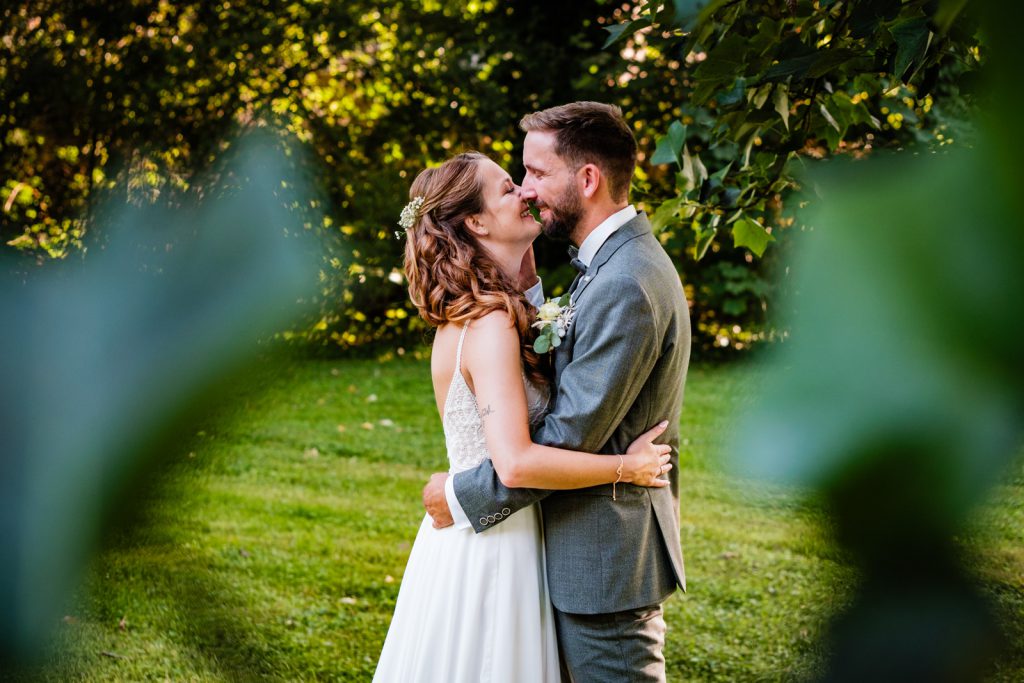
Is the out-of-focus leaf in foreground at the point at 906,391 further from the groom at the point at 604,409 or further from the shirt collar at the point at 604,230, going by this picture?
the shirt collar at the point at 604,230

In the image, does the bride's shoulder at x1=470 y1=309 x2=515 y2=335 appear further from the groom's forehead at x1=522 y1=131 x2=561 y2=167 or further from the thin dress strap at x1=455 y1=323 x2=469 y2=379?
the groom's forehead at x1=522 y1=131 x2=561 y2=167

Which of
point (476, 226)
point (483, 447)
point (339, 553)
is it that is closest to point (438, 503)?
point (483, 447)

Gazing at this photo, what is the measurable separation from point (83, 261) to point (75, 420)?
0.08 meters

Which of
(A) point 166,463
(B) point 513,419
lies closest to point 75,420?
(A) point 166,463

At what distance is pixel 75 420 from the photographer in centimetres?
44

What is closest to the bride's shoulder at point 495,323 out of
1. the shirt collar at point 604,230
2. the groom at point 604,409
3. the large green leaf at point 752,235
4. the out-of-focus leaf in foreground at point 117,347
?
the groom at point 604,409

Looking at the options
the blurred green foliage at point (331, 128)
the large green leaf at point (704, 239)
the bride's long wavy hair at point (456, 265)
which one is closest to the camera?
the blurred green foliage at point (331, 128)

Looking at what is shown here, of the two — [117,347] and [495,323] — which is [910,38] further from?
[495,323]

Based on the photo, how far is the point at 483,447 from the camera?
2145 millimetres

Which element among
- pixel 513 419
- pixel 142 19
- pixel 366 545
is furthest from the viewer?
pixel 366 545

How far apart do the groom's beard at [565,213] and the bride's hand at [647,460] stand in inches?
20.0

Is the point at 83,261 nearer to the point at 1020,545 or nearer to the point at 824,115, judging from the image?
the point at 1020,545

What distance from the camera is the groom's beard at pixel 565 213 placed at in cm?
214

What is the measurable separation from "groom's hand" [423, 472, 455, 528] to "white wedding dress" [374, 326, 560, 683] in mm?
24
